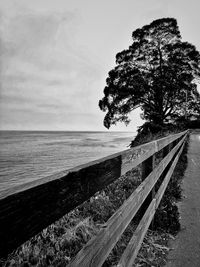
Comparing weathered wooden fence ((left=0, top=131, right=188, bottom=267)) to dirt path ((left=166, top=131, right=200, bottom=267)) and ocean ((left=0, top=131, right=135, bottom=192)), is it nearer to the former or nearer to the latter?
ocean ((left=0, top=131, right=135, bottom=192))

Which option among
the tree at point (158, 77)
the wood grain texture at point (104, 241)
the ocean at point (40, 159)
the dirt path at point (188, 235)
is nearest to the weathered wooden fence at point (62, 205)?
the wood grain texture at point (104, 241)

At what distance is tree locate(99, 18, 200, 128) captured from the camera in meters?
20.8

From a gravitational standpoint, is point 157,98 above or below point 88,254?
above

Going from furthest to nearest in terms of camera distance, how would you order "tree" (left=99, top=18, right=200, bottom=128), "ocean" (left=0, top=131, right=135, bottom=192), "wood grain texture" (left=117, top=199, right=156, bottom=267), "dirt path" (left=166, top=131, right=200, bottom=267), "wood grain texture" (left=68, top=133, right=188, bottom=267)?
"tree" (left=99, top=18, right=200, bottom=128), "ocean" (left=0, top=131, right=135, bottom=192), "dirt path" (left=166, top=131, right=200, bottom=267), "wood grain texture" (left=117, top=199, right=156, bottom=267), "wood grain texture" (left=68, top=133, right=188, bottom=267)

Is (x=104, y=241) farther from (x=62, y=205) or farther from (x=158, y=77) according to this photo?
(x=158, y=77)

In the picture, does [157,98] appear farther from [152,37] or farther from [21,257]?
[21,257]

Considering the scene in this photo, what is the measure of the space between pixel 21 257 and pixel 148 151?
1.96m

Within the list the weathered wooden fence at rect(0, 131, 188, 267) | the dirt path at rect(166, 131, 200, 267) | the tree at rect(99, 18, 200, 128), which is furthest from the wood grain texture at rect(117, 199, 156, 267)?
the tree at rect(99, 18, 200, 128)

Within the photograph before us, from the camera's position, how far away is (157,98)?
69.9ft

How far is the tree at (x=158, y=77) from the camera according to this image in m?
20.8

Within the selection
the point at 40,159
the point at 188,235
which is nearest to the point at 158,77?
the point at 40,159

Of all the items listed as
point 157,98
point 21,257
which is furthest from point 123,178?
point 157,98

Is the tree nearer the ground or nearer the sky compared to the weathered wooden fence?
nearer the sky

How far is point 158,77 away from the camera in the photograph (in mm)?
21031
